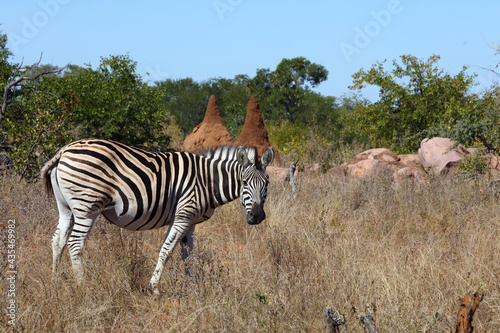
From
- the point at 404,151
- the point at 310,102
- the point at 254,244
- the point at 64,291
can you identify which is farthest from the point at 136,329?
the point at 310,102

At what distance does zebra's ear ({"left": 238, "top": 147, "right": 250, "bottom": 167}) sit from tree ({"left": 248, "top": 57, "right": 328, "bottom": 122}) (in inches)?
1297

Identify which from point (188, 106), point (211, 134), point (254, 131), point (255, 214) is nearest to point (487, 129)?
point (255, 214)

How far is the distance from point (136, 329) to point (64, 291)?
2.49ft

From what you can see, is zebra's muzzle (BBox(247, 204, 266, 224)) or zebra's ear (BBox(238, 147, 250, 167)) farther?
zebra's ear (BBox(238, 147, 250, 167))

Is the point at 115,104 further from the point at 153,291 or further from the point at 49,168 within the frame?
the point at 153,291

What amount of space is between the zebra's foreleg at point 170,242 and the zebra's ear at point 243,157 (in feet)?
2.84

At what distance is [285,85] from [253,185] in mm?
36849

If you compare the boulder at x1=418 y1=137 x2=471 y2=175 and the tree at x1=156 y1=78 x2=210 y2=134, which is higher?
the tree at x1=156 y1=78 x2=210 y2=134

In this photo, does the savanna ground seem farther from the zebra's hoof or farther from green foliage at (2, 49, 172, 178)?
green foliage at (2, 49, 172, 178)

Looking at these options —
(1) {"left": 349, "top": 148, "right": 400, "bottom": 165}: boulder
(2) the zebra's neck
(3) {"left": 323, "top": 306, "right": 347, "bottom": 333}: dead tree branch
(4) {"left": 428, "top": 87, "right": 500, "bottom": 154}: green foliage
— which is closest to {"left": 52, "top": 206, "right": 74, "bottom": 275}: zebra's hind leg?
(2) the zebra's neck

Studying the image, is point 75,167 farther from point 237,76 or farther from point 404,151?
point 237,76

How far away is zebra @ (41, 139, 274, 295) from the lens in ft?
16.0

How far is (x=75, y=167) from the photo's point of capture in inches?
192

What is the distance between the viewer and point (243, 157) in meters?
5.37
